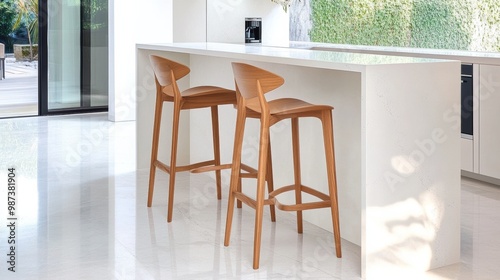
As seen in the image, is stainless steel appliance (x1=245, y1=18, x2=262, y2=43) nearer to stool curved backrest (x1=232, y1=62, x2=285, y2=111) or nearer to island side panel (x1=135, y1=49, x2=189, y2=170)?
island side panel (x1=135, y1=49, x2=189, y2=170)

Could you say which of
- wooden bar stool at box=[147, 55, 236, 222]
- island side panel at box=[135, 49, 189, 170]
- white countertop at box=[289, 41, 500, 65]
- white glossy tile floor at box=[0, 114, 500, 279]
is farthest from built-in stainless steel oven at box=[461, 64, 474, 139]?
island side panel at box=[135, 49, 189, 170]

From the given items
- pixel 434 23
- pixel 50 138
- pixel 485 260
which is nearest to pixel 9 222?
pixel 485 260

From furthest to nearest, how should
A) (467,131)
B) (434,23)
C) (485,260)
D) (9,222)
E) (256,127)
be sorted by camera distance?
(434,23) < (467,131) < (256,127) < (9,222) < (485,260)

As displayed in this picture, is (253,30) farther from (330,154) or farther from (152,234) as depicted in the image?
(330,154)

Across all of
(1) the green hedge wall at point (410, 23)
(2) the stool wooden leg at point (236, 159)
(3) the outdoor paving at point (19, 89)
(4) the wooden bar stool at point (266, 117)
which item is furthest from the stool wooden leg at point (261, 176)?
(3) the outdoor paving at point (19, 89)

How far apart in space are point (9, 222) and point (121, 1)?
4684mm

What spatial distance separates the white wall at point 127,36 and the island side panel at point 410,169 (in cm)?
574

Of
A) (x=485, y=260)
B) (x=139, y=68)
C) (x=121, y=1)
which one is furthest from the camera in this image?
(x=121, y=1)

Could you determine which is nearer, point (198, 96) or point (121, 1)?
point (198, 96)

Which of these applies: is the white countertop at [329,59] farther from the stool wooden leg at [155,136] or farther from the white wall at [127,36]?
the white wall at [127,36]

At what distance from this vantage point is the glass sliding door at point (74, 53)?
8.96 m

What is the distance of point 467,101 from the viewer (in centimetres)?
544

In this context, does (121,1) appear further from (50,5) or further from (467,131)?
(467,131)

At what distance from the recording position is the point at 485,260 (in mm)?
3621
